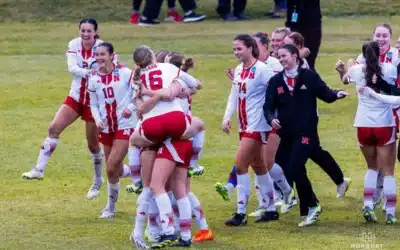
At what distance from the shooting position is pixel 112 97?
12125mm

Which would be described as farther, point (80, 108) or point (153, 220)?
point (80, 108)

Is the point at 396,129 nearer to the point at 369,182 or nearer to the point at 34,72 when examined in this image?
the point at 369,182

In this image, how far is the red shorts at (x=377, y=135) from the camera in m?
11.6

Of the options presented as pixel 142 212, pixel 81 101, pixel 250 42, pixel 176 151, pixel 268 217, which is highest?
pixel 250 42

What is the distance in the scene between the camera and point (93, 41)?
13078 millimetres

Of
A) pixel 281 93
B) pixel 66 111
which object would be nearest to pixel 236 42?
pixel 281 93

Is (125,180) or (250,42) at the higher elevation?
(250,42)

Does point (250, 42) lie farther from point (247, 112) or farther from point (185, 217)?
point (185, 217)

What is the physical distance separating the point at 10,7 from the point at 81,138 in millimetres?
14098

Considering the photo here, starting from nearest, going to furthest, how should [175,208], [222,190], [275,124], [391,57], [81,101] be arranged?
[275,124] → [175,208] → [222,190] → [391,57] → [81,101]

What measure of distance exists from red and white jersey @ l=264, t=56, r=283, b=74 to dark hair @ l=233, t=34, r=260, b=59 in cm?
24

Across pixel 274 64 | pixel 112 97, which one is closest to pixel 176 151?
pixel 112 97

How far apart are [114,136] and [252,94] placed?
162 cm

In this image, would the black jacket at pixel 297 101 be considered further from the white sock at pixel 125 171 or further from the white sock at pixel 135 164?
the white sock at pixel 125 171
